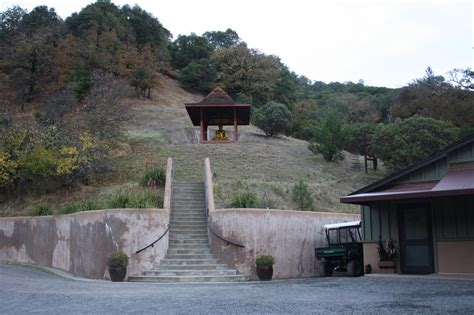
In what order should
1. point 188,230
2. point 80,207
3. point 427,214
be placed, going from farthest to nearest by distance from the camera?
1. point 80,207
2. point 188,230
3. point 427,214

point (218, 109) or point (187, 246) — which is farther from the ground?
point (218, 109)

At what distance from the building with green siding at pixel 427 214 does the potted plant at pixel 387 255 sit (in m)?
0.17

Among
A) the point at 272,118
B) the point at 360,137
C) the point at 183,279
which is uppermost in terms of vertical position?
the point at 272,118

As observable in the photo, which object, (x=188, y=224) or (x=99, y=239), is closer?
(x=99, y=239)

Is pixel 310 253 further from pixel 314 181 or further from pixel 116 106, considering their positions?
pixel 116 106

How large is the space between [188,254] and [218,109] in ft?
65.4

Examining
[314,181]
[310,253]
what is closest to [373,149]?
[314,181]

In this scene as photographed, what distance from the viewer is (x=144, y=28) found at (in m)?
70.0

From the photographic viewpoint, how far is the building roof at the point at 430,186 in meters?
12.9

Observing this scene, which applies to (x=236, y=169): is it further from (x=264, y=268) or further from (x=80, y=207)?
(x=264, y=268)

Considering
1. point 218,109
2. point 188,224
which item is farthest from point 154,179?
point 218,109

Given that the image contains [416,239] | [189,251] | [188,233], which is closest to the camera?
[416,239]

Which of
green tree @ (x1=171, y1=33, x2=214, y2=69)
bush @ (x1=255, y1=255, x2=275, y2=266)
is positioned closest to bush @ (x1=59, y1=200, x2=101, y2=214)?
Result: bush @ (x1=255, y1=255, x2=275, y2=266)

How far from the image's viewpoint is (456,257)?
14008 millimetres
